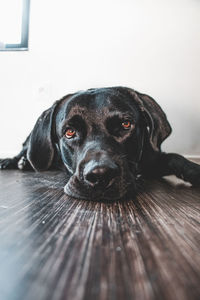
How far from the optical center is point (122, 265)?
0.38 meters

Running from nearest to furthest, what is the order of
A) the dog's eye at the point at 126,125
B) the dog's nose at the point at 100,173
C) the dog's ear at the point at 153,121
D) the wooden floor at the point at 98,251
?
the wooden floor at the point at 98,251 → the dog's nose at the point at 100,173 → the dog's eye at the point at 126,125 → the dog's ear at the point at 153,121

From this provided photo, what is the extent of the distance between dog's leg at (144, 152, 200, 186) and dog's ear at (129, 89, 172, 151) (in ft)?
0.58

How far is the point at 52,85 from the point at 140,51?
1.08 metres

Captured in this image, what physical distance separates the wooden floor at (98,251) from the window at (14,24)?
2.41m

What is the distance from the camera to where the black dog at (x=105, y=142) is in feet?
2.96

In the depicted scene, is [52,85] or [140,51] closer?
[140,51]

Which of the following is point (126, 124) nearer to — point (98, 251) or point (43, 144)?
point (43, 144)

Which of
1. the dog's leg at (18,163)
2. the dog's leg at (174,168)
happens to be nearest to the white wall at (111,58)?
the dog's leg at (18,163)

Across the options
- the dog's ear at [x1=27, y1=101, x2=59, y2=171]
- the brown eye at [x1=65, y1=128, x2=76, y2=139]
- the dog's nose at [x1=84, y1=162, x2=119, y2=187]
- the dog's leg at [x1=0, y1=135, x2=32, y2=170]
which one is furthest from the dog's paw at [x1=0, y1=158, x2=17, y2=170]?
the dog's nose at [x1=84, y1=162, x2=119, y2=187]

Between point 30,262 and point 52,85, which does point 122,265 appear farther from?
point 52,85

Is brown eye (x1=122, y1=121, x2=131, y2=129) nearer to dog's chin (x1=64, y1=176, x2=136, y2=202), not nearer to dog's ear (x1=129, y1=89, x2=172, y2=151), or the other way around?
dog's ear (x1=129, y1=89, x2=172, y2=151)

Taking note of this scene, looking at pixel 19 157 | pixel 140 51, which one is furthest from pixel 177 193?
pixel 140 51

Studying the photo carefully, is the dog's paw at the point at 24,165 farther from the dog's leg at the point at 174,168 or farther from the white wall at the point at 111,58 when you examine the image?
the dog's leg at the point at 174,168

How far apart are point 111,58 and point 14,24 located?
133 cm
